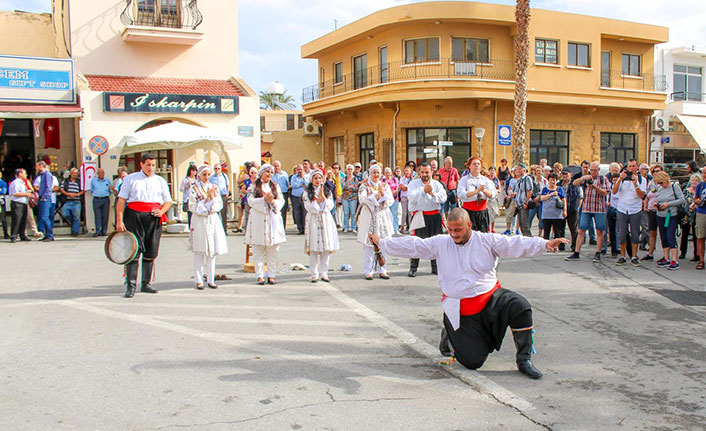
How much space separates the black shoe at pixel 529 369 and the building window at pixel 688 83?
32971 mm

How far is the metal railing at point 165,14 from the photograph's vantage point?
2128 centimetres

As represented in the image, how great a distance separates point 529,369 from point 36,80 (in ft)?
58.6

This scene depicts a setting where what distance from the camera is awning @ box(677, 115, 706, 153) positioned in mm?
29150

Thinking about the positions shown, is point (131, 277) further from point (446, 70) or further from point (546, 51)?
point (546, 51)

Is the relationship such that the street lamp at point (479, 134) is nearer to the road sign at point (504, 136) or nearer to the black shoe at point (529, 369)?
the road sign at point (504, 136)

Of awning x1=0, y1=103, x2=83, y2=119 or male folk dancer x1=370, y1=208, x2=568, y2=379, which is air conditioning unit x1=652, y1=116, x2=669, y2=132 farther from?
male folk dancer x1=370, y1=208, x2=568, y2=379

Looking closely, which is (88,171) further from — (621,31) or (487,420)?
(621,31)

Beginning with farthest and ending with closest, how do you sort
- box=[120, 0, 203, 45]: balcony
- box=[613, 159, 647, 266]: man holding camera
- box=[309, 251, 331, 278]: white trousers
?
box=[120, 0, 203, 45]: balcony < box=[613, 159, 647, 266]: man holding camera < box=[309, 251, 331, 278]: white trousers

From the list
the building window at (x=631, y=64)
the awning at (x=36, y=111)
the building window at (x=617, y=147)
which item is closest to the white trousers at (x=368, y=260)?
the awning at (x=36, y=111)

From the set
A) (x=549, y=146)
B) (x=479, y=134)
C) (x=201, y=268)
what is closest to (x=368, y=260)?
(x=201, y=268)

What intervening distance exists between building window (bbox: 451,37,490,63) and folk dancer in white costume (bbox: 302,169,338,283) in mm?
18636

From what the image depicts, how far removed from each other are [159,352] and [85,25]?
18036mm

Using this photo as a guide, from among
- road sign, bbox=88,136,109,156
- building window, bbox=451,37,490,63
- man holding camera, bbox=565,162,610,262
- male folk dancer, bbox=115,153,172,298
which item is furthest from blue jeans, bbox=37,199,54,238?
building window, bbox=451,37,490,63

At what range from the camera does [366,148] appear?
3005 centimetres
